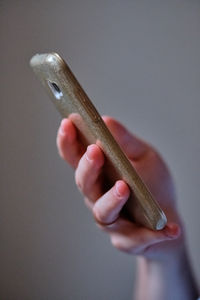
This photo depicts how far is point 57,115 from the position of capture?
66 cm

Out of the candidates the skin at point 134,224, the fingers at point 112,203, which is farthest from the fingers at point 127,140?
the fingers at point 112,203

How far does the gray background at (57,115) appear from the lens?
64 cm

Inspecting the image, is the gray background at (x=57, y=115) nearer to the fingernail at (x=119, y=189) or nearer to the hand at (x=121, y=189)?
the hand at (x=121, y=189)

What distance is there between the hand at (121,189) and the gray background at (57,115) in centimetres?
15

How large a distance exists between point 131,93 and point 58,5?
0.22m

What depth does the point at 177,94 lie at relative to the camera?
2.52 ft

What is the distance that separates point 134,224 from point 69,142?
0.14 m

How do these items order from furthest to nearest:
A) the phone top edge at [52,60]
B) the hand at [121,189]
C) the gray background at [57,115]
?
the gray background at [57,115] < the hand at [121,189] < the phone top edge at [52,60]

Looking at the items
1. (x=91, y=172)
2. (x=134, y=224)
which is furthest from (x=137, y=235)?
(x=91, y=172)

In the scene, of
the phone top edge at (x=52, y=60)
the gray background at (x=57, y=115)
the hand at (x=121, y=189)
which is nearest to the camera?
the phone top edge at (x=52, y=60)

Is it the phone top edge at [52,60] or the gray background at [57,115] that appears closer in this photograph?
the phone top edge at [52,60]

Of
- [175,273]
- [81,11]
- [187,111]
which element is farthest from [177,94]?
[175,273]

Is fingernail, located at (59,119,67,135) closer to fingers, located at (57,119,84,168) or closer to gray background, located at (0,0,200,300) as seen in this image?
fingers, located at (57,119,84,168)

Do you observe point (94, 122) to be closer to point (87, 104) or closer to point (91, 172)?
point (87, 104)
